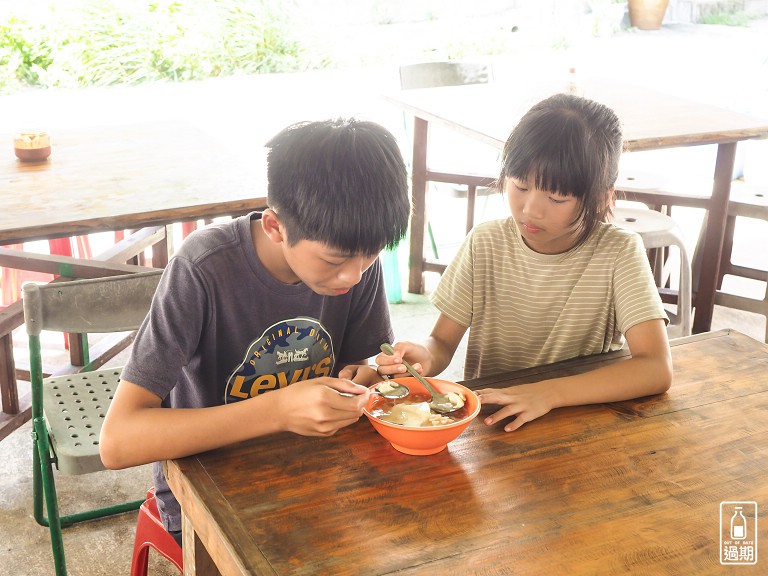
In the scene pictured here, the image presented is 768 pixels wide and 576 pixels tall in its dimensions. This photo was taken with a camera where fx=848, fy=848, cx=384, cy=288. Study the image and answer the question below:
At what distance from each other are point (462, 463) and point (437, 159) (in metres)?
3.06

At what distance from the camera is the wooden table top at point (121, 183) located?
7.73 feet

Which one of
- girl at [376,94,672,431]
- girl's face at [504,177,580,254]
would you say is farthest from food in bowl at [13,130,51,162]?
girl's face at [504,177,580,254]

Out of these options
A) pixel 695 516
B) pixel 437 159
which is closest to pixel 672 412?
pixel 695 516

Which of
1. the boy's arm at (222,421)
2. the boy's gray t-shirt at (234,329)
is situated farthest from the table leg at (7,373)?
the boy's arm at (222,421)

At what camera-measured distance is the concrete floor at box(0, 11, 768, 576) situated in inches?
93.2

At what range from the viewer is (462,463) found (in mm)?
1297

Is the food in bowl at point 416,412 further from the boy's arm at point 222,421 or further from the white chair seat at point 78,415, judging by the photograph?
the white chair seat at point 78,415

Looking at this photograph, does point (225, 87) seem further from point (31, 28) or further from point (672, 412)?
point (672, 412)

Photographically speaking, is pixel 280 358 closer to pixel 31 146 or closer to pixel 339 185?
pixel 339 185

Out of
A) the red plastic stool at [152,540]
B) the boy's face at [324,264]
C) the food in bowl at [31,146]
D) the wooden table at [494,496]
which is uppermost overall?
the boy's face at [324,264]

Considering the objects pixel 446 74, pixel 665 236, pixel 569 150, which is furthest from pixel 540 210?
pixel 446 74

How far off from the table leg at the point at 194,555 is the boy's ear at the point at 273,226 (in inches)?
18.0

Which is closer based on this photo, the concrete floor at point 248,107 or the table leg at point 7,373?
the concrete floor at point 248,107
